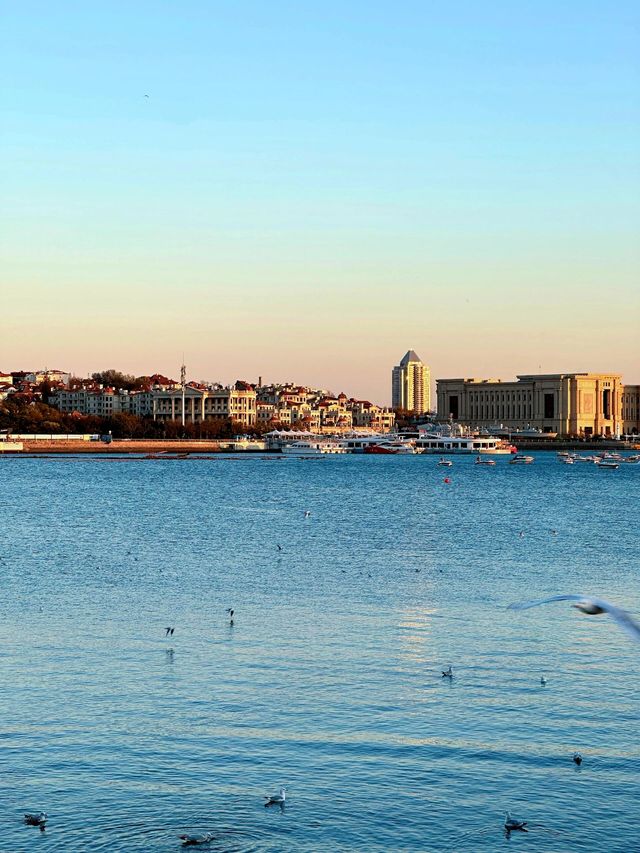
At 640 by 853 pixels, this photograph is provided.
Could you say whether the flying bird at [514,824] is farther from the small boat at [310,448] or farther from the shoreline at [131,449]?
the small boat at [310,448]

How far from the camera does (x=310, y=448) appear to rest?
158375 millimetres

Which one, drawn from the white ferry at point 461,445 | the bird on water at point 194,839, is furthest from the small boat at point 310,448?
the bird on water at point 194,839

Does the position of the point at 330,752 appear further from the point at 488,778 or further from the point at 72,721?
the point at 72,721

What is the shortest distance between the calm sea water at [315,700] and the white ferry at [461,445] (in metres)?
132

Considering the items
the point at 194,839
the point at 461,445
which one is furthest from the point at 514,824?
the point at 461,445

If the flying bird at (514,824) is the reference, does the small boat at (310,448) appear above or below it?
below

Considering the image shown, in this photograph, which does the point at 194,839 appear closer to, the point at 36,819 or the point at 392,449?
the point at 36,819

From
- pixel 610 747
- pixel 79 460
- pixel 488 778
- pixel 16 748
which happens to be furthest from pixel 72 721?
pixel 79 460

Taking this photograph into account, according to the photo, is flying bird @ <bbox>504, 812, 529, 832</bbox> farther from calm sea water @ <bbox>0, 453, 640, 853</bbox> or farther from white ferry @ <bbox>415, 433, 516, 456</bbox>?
white ferry @ <bbox>415, 433, 516, 456</bbox>

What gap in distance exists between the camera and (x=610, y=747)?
14.1m

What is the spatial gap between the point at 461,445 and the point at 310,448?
22.2m

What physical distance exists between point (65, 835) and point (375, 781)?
308 cm

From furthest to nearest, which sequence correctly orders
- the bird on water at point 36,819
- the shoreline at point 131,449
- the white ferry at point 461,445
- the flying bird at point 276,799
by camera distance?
the white ferry at point 461,445
the shoreline at point 131,449
the flying bird at point 276,799
the bird on water at point 36,819

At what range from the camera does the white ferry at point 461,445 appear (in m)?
167
